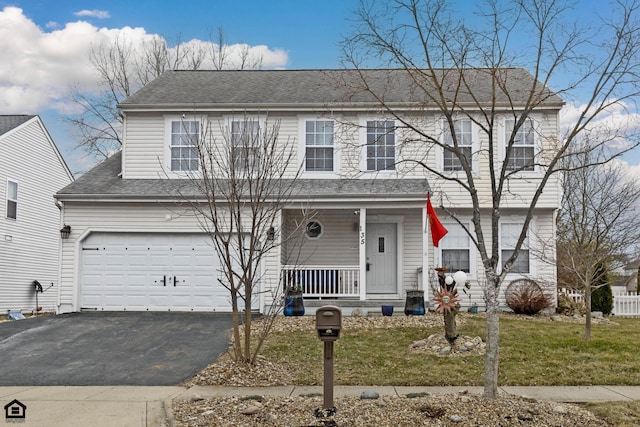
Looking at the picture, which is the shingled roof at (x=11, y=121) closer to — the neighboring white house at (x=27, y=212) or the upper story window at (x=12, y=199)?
the neighboring white house at (x=27, y=212)

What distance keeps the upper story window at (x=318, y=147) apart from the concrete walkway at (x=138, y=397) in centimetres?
879

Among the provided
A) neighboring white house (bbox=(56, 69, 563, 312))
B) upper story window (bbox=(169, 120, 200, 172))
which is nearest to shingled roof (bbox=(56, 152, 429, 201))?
neighboring white house (bbox=(56, 69, 563, 312))

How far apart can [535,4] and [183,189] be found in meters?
10.5

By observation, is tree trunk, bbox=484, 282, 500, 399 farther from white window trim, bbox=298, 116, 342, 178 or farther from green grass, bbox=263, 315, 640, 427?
white window trim, bbox=298, 116, 342, 178

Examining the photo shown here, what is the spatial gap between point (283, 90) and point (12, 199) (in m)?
11.4

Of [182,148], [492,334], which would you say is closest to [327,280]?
[182,148]

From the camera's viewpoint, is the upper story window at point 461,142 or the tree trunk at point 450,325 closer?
the tree trunk at point 450,325

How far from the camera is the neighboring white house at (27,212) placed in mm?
21219

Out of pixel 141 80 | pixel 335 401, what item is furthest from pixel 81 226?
pixel 141 80

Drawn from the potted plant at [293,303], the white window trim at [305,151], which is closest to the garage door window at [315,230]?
the white window trim at [305,151]

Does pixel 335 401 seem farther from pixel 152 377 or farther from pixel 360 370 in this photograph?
pixel 152 377

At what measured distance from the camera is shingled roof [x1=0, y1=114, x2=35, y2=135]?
71.0ft

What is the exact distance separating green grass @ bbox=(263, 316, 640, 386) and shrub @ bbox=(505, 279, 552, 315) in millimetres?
2473

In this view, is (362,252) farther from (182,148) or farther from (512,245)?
(182,148)
